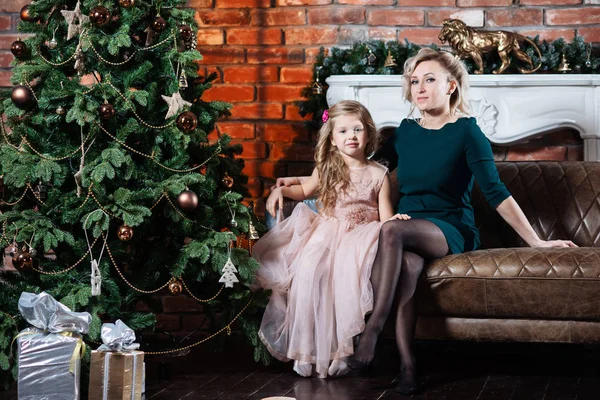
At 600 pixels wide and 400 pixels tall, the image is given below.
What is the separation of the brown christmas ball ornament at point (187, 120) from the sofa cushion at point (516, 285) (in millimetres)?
963

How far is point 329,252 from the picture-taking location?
3.23m

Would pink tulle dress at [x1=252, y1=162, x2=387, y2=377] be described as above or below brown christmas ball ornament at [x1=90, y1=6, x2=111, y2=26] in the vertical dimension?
below

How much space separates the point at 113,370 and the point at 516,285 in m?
1.37

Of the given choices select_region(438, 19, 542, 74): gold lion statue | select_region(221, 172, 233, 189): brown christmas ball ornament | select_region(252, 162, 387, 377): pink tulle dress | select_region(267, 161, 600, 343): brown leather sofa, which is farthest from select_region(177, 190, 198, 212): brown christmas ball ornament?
select_region(438, 19, 542, 74): gold lion statue

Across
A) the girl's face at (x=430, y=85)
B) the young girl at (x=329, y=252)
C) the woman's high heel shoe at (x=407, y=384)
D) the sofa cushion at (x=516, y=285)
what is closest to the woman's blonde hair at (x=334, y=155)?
the young girl at (x=329, y=252)

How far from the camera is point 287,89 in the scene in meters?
4.41

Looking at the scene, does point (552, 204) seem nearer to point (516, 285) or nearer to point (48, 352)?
point (516, 285)

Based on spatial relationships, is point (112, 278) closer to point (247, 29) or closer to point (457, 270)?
point (457, 270)

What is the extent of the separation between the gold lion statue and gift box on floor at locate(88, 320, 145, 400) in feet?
7.26

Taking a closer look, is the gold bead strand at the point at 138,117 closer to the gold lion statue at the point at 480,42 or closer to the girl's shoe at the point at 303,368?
the girl's shoe at the point at 303,368

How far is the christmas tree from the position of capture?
293cm

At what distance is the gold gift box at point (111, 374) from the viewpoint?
268cm

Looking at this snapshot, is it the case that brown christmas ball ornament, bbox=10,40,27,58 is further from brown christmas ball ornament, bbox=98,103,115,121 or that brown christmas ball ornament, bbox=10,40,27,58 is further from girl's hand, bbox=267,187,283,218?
girl's hand, bbox=267,187,283,218

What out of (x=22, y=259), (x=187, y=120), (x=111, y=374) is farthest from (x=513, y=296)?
(x=22, y=259)
